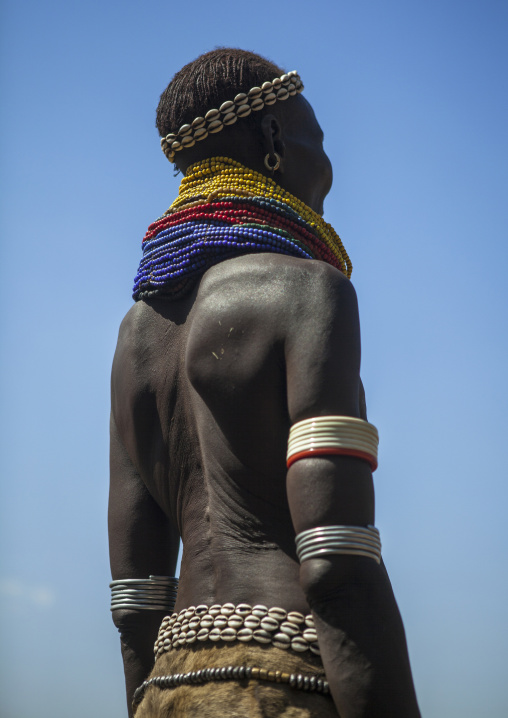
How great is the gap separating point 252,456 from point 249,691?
0.86 m

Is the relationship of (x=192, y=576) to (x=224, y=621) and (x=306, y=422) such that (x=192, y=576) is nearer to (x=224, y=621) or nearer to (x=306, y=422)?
(x=224, y=621)

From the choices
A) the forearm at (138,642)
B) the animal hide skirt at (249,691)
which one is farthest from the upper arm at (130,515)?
the animal hide skirt at (249,691)

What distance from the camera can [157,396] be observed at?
13.4 ft

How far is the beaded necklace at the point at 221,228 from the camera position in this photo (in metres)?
3.95

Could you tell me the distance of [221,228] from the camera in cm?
397

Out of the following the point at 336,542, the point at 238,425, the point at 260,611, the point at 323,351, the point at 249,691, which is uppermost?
the point at 323,351

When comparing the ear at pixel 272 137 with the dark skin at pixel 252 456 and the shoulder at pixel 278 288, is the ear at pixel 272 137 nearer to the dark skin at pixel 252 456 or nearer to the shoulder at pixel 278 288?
the dark skin at pixel 252 456

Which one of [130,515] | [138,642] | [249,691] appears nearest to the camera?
[249,691]

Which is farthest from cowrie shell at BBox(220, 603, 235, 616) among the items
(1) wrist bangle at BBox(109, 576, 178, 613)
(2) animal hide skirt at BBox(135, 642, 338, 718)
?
(1) wrist bangle at BBox(109, 576, 178, 613)

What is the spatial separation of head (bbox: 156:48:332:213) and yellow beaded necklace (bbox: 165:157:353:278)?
0.08 meters

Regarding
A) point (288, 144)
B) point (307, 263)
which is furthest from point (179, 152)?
point (307, 263)

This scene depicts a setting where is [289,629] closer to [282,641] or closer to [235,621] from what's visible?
[282,641]

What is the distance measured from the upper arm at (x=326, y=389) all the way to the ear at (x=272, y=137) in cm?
101

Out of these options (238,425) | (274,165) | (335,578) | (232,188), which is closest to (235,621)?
(335,578)
